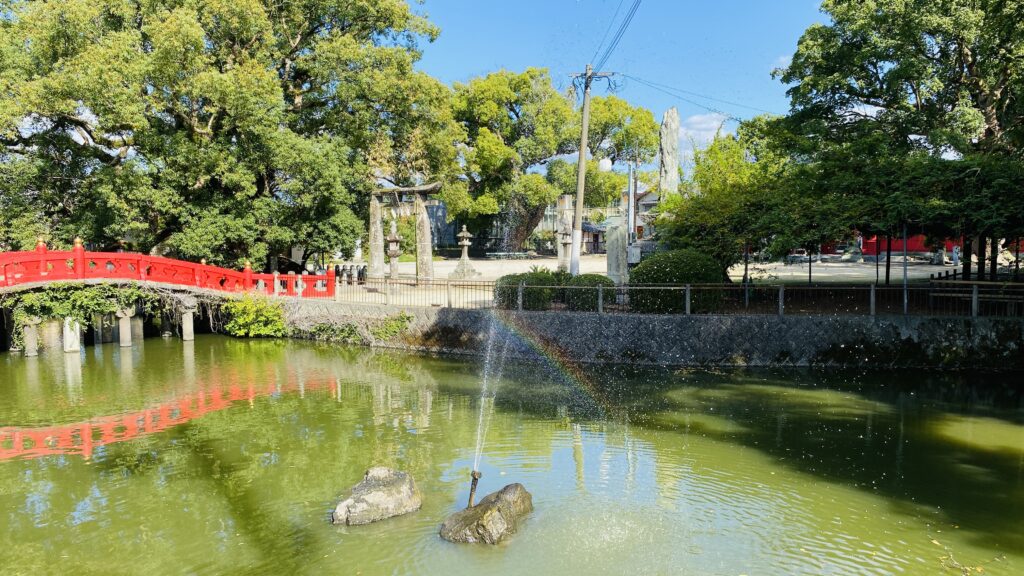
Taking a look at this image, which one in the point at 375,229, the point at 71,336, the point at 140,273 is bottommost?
the point at 71,336

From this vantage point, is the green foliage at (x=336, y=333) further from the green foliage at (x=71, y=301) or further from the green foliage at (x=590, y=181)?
the green foliage at (x=590, y=181)

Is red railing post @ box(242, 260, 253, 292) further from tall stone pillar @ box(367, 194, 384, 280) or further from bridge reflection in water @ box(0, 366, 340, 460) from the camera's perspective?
bridge reflection in water @ box(0, 366, 340, 460)

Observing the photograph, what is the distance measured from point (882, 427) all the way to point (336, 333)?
1571 centimetres

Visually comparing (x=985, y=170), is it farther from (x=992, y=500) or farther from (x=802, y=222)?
(x=992, y=500)

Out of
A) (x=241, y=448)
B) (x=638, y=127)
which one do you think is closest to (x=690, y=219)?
(x=241, y=448)

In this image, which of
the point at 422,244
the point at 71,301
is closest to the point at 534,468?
the point at 71,301

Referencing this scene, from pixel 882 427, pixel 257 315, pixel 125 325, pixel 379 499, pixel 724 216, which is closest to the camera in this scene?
pixel 379 499

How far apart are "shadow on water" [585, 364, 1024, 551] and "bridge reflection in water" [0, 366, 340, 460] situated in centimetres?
841

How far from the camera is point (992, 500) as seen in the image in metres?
9.35

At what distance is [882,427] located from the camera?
12.8m

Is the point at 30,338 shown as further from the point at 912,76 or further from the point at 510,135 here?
the point at 510,135

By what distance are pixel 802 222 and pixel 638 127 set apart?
33.0 m

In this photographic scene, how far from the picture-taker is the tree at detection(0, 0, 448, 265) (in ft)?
71.9

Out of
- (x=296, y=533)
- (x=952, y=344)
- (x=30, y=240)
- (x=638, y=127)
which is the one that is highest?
(x=638, y=127)
